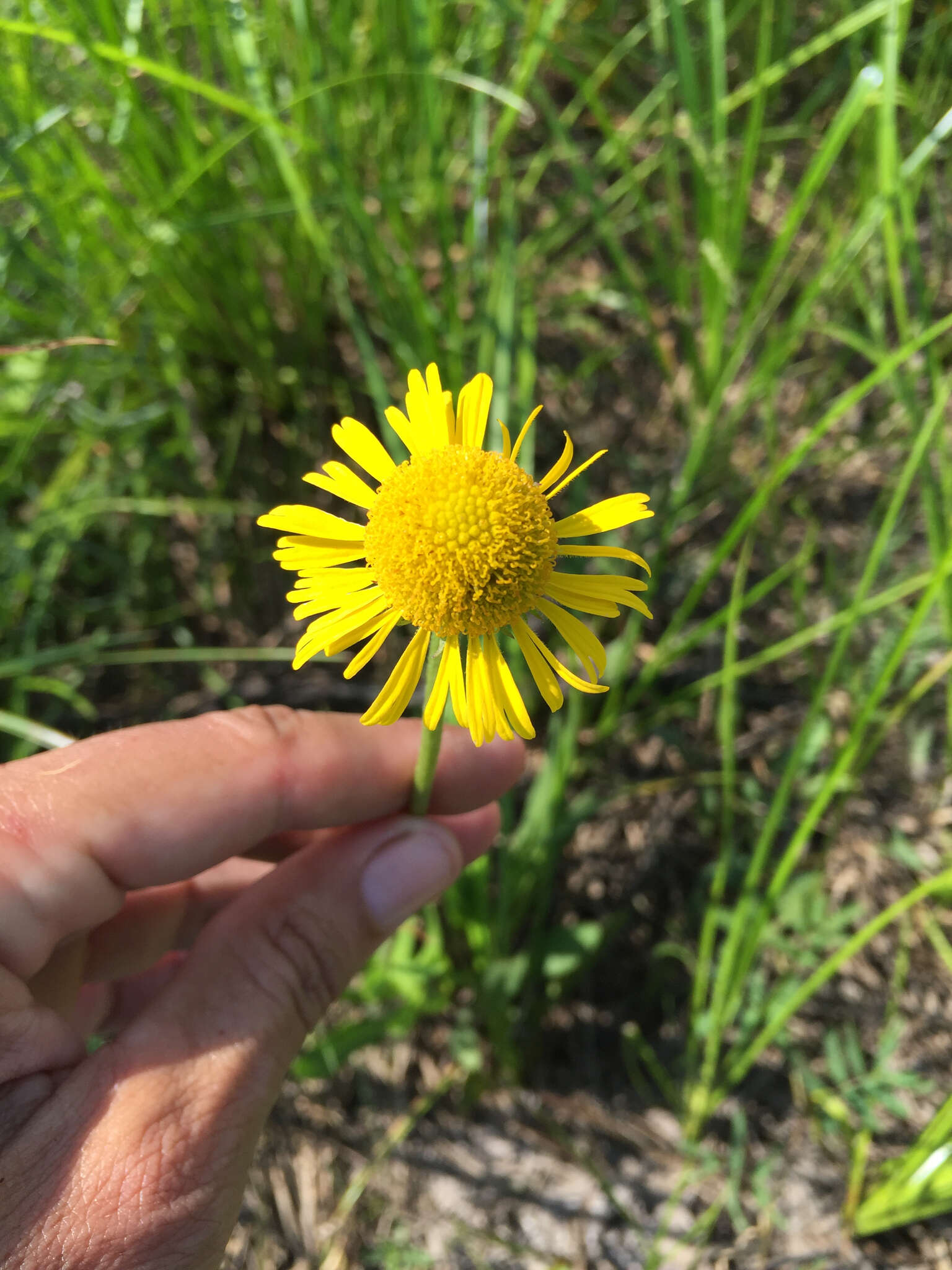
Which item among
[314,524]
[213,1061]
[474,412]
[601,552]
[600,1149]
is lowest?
[600,1149]

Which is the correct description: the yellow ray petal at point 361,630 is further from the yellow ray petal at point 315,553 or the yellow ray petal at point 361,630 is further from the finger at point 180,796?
the finger at point 180,796

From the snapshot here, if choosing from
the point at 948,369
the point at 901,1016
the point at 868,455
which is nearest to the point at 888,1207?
the point at 901,1016

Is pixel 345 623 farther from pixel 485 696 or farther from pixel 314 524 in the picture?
pixel 485 696

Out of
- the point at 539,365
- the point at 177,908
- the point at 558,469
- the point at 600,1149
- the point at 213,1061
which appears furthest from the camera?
the point at 539,365

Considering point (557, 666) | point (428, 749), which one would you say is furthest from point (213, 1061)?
point (557, 666)

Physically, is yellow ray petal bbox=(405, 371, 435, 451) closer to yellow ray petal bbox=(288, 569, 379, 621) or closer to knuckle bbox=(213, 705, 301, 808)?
yellow ray petal bbox=(288, 569, 379, 621)

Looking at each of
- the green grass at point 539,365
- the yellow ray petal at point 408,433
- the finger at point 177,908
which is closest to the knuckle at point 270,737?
the finger at point 177,908

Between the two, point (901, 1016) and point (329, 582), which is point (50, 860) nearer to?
point (329, 582)
